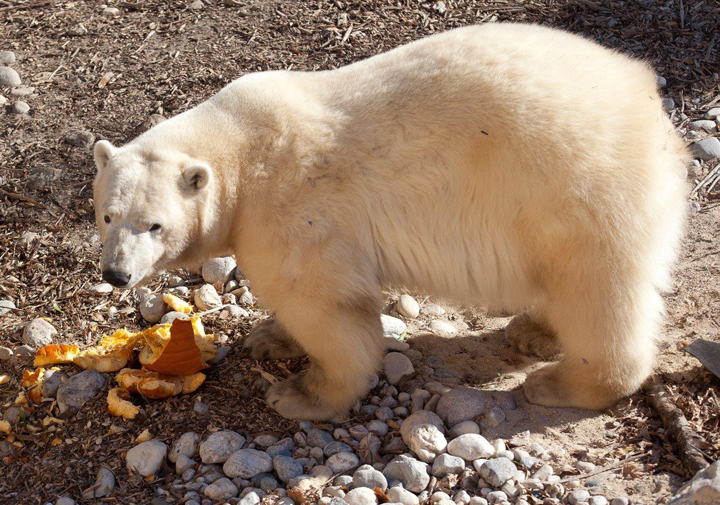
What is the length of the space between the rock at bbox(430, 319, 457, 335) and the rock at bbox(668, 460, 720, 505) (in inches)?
86.9

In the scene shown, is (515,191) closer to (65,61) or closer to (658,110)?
(658,110)

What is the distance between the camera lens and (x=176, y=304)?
17.1ft

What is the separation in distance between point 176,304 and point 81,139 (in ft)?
6.78

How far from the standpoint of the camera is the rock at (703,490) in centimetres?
286

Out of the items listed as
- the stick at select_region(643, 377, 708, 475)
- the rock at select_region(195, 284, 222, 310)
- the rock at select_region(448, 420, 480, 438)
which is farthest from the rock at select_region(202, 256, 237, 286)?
the stick at select_region(643, 377, 708, 475)

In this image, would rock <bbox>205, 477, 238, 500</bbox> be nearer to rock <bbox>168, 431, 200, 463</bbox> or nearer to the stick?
rock <bbox>168, 431, 200, 463</bbox>

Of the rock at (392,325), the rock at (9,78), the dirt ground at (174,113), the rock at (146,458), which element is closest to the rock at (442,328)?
the dirt ground at (174,113)

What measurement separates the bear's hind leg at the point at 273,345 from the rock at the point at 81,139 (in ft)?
8.70

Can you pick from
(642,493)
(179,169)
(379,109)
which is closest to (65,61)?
(179,169)

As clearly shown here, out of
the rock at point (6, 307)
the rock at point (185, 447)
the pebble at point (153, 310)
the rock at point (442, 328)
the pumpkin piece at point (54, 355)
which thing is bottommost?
the rock at point (6, 307)

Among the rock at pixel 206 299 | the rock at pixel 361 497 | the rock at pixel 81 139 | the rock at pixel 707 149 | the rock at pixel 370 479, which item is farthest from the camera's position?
the rock at pixel 81 139

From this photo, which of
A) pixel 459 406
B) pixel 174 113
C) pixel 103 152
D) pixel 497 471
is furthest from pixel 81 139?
pixel 497 471

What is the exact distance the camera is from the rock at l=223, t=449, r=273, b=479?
3822mm

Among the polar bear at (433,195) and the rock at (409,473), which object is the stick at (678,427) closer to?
the polar bear at (433,195)
